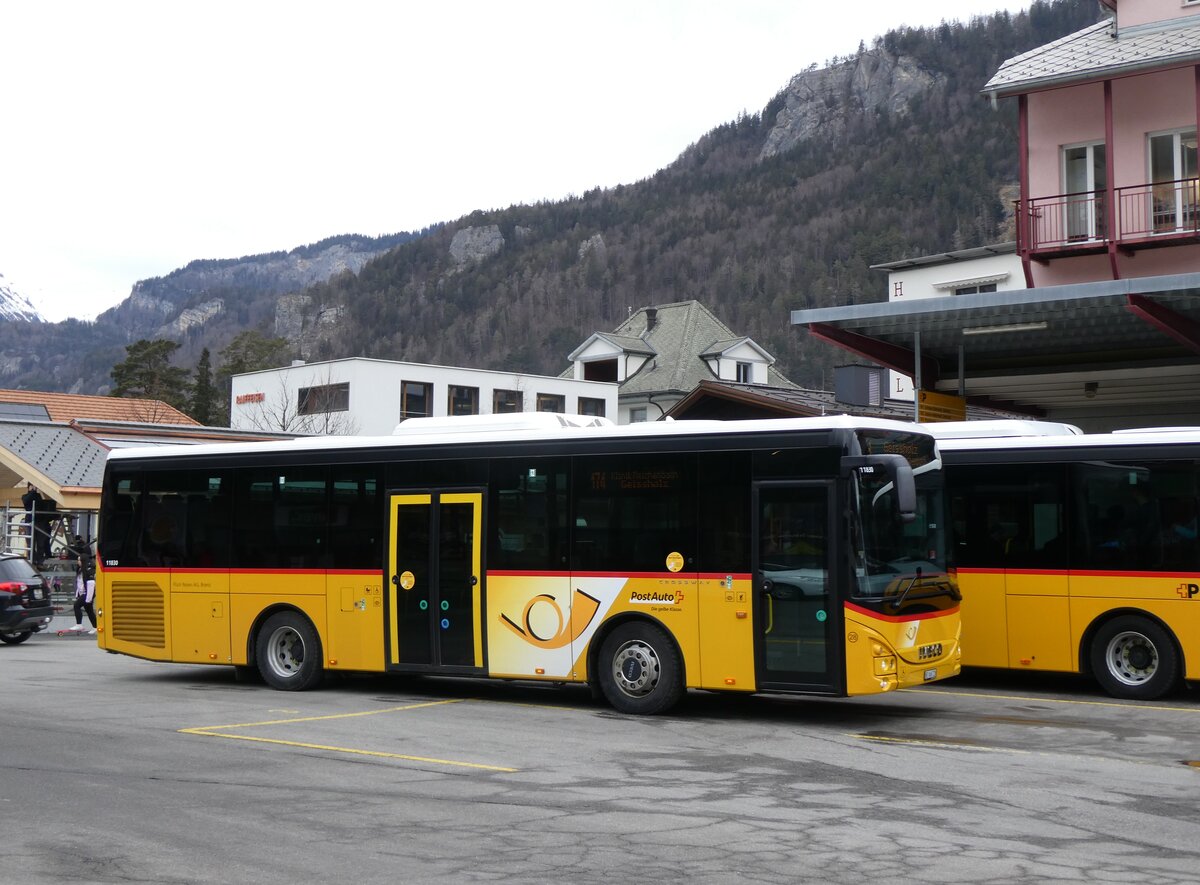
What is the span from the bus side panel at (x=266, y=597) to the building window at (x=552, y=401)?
193 feet

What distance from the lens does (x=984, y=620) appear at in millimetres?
16203

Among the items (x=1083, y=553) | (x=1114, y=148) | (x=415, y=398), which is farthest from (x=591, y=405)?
(x=1083, y=553)

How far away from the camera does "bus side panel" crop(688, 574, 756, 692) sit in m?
13.1

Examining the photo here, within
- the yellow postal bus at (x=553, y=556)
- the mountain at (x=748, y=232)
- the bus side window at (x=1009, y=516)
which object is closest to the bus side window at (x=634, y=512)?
the yellow postal bus at (x=553, y=556)

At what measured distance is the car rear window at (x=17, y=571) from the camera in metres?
25.3

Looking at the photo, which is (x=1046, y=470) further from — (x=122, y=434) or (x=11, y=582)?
(x=122, y=434)

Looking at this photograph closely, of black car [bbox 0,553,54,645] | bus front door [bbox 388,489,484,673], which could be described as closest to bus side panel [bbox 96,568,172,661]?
bus front door [bbox 388,489,484,673]

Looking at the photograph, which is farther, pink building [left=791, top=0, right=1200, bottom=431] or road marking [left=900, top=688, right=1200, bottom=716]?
pink building [left=791, top=0, right=1200, bottom=431]

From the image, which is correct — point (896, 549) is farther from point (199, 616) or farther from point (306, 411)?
point (306, 411)

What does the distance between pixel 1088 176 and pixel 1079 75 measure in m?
2.05

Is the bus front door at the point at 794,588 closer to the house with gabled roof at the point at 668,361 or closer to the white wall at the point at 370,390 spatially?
the white wall at the point at 370,390

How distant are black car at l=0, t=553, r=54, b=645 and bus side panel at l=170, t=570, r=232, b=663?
9257 millimetres

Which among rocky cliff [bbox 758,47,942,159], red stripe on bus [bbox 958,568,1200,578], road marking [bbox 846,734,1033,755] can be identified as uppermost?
rocky cliff [bbox 758,47,942,159]

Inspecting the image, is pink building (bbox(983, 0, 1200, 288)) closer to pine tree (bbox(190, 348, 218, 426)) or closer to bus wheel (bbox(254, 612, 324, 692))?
bus wheel (bbox(254, 612, 324, 692))
